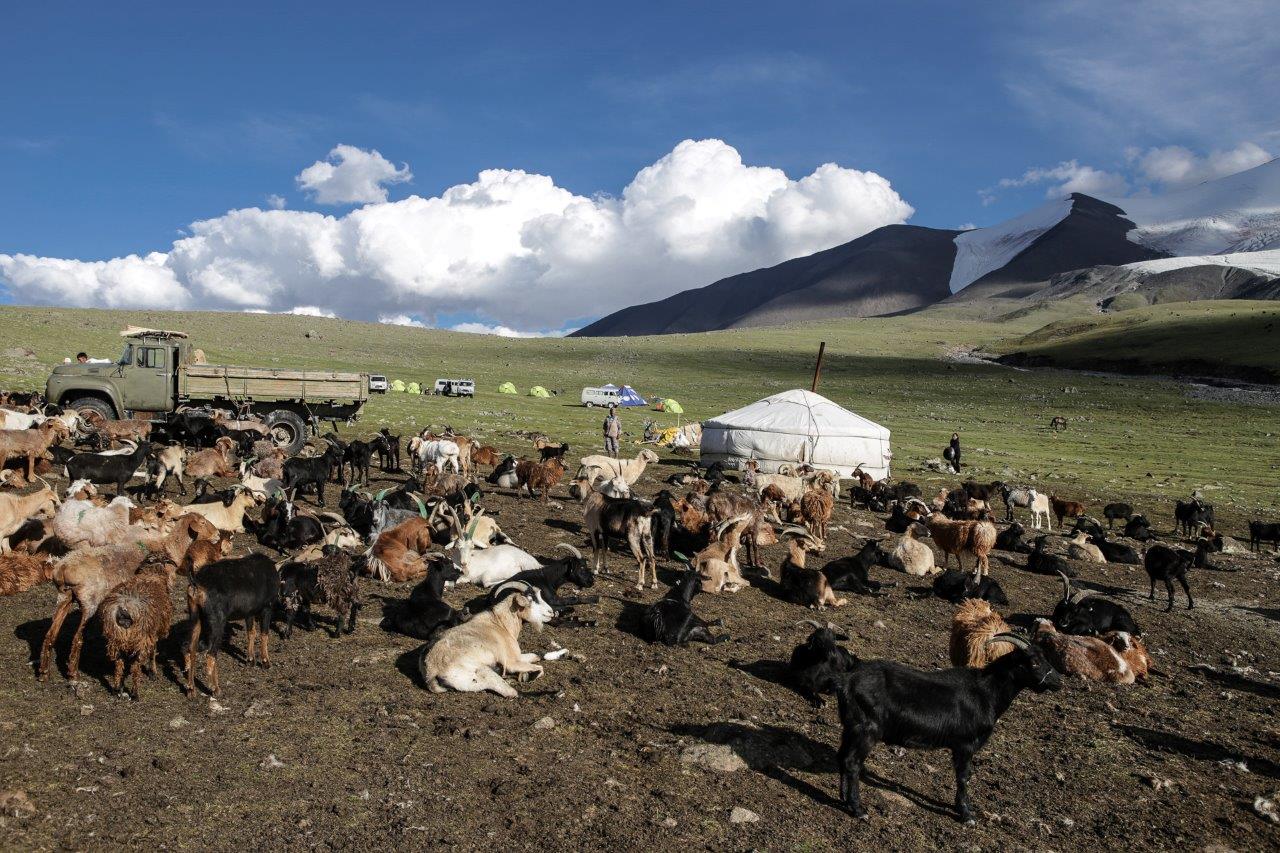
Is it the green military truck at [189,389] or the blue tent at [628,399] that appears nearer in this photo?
the green military truck at [189,389]

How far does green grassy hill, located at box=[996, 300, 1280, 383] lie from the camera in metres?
90.7

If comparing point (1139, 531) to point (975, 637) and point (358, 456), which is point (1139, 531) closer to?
point (975, 637)

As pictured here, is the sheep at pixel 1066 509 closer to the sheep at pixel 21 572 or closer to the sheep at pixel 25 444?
the sheep at pixel 25 444

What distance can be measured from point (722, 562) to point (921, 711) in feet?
22.3

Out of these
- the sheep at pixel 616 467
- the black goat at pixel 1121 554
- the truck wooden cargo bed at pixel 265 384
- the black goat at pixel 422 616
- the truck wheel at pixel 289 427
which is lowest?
the black goat at pixel 1121 554

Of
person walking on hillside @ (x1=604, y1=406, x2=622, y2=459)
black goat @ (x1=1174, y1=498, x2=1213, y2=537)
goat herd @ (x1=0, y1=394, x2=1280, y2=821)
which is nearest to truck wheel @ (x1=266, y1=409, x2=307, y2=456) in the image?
goat herd @ (x1=0, y1=394, x2=1280, y2=821)

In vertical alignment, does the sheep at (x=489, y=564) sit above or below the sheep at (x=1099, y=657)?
above

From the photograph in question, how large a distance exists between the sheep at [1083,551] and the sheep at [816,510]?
5905mm

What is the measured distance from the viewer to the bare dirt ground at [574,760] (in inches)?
239

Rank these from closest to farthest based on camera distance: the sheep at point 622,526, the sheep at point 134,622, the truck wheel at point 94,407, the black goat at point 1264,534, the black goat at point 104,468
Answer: the sheep at point 134,622 < the sheep at point 622,526 < the black goat at point 104,468 < the black goat at point 1264,534 < the truck wheel at point 94,407

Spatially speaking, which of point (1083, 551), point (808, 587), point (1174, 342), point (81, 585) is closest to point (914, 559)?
point (808, 587)

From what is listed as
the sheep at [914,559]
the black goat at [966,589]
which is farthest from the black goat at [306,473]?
the black goat at [966,589]

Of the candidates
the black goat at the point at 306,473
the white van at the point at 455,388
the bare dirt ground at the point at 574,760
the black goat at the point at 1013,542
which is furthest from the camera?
the white van at the point at 455,388

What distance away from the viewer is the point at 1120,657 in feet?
34.4
